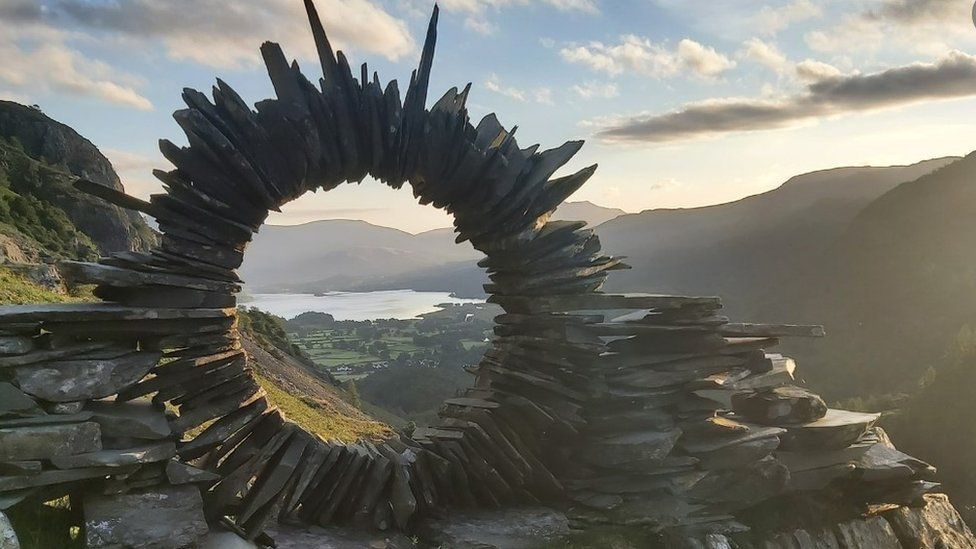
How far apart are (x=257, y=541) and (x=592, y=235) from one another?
5606 millimetres

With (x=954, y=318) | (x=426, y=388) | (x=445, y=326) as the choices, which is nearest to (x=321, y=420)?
(x=426, y=388)

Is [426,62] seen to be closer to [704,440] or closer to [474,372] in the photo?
[474,372]

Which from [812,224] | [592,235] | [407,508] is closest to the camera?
[407,508]

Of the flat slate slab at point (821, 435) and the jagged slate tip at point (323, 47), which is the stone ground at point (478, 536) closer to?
the flat slate slab at point (821, 435)

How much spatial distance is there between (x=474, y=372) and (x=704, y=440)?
3361mm

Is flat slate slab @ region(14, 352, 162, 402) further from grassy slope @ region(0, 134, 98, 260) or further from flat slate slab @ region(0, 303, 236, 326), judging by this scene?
grassy slope @ region(0, 134, 98, 260)

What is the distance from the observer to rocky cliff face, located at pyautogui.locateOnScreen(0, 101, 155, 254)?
143 feet

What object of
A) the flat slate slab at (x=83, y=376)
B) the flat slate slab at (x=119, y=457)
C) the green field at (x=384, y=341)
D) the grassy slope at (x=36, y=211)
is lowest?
the green field at (x=384, y=341)

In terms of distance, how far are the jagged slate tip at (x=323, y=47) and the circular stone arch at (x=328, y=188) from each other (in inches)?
0.8

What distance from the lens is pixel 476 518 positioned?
7930 millimetres

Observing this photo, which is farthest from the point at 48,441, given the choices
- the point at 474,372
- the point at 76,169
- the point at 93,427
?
the point at 76,169

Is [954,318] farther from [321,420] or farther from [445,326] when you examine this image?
[445,326]

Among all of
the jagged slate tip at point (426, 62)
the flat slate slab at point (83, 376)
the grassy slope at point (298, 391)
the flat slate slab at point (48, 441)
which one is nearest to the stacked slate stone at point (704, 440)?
the jagged slate tip at point (426, 62)

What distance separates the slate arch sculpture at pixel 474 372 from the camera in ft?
20.9
